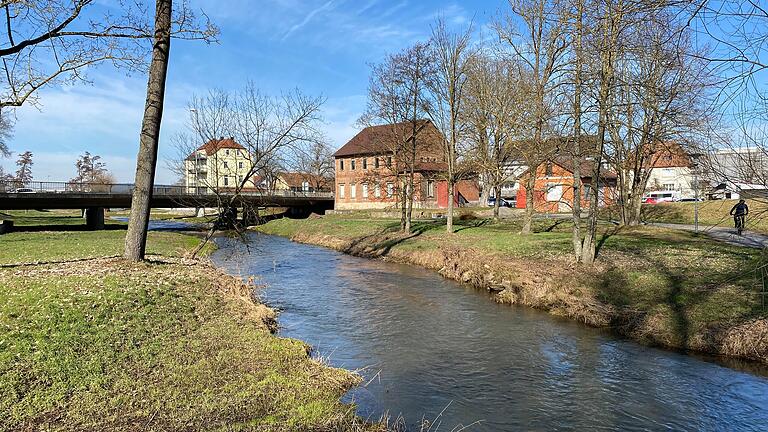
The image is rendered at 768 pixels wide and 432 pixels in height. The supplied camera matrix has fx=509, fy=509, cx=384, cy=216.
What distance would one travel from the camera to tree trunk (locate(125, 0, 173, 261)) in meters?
11.6

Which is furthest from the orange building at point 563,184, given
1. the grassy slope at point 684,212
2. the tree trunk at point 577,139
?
the grassy slope at point 684,212

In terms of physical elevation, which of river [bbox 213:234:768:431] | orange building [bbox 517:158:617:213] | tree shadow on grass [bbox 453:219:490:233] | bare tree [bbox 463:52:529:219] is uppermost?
bare tree [bbox 463:52:529:219]

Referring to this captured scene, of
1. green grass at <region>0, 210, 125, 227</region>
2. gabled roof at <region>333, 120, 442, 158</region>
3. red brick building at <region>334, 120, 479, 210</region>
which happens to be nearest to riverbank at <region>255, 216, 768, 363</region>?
red brick building at <region>334, 120, 479, 210</region>

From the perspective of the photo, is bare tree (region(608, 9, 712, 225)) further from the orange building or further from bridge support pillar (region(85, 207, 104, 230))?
bridge support pillar (region(85, 207, 104, 230))

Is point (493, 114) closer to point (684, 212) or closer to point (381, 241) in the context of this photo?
point (381, 241)

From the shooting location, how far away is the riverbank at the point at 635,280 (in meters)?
11.4

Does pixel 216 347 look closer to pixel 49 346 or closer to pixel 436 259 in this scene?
pixel 49 346

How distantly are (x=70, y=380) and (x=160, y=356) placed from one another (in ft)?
4.44

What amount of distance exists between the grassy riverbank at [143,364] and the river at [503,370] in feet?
4.18

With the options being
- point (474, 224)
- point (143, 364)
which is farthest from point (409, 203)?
point (143, 364)

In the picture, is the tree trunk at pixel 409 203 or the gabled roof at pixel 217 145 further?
the tree trunk at pixel 409 203

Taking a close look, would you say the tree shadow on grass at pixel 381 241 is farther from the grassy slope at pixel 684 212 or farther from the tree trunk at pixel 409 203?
the grassy slope at pixel 684 212

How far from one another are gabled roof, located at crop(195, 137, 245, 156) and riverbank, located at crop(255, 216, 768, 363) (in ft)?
31.7

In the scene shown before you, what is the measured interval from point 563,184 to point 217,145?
12863mm
